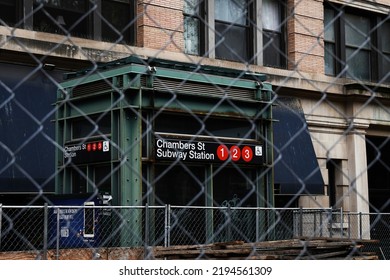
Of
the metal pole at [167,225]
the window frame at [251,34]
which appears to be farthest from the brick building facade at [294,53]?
the metal pole at [167,225]

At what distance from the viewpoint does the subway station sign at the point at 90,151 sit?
9906 millimetres

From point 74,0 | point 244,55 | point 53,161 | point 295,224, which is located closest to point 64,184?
point 53,161

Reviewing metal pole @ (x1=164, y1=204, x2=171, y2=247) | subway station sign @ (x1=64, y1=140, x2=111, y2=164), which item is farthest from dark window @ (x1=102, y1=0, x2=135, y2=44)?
metal pole @ (x1=164, y1=204, x2=171, y2=247)

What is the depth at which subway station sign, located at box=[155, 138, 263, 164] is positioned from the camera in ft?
32.0

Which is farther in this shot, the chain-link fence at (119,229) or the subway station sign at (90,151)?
the subway station sign at (90,151)

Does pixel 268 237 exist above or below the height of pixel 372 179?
below

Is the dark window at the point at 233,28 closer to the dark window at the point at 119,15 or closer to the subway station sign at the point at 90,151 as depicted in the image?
the dark window at the point at 119,15

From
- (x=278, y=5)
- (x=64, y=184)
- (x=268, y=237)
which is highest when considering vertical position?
(x=278, y=5)

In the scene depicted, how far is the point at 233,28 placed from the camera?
17.5 metres

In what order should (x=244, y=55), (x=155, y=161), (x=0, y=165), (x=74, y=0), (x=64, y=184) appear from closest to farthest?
1. (x=155, y=161)
2. (x=64, y=184)
3. (x=0, y=165)
4. (x=74, y=0)
5. (x=244, y=55)

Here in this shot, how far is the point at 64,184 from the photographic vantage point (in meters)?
Result: 10.5

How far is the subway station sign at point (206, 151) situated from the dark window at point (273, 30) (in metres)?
7.66
